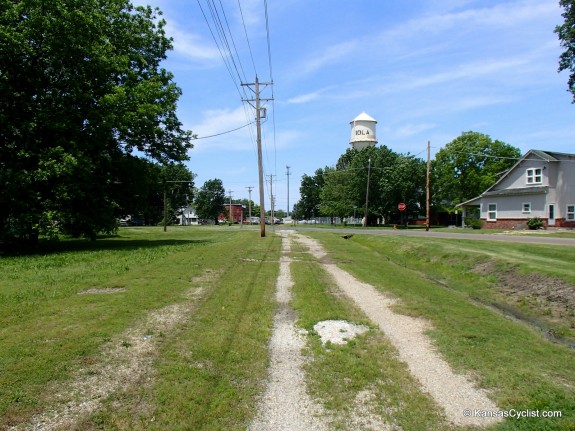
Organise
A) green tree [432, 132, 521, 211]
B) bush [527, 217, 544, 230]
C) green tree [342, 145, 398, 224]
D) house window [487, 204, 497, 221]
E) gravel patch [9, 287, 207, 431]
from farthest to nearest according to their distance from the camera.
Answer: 1. green tree [342, 145, 398, 224]
2. green tree [432, 132, 521, 211]
3. house window [487, 204, 497, 221]
4. bush [527, 217, 544, 230]
5. gravel patch [9, 287, 207, 431]

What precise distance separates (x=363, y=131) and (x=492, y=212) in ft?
157

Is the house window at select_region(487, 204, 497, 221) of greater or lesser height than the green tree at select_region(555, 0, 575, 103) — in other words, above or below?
below

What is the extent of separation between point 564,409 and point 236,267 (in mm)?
10792

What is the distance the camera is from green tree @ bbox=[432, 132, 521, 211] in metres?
61.8

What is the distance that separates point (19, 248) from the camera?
19.2 m

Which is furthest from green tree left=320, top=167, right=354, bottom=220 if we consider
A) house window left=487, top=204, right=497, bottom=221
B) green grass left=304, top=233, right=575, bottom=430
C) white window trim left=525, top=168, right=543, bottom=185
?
green grass left=304, top=233, right=575, bottom=430

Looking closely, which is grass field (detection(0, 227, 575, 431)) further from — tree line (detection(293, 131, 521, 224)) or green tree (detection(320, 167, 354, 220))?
green tree (detection(320, 167, 354, 220))

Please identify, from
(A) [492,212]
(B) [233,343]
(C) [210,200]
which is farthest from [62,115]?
(C) [210,200]

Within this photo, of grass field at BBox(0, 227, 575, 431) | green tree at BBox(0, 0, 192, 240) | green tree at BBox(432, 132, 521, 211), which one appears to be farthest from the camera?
green tree at BBox(432, 132, 521, 211)

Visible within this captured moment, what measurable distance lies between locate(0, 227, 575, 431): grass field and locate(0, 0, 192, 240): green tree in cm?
645

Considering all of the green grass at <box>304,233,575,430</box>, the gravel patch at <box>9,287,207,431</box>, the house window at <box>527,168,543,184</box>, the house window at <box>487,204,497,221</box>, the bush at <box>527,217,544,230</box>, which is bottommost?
the green grass at <box>304,233,575,430</box>

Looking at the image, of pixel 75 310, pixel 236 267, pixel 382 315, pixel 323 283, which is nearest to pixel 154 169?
pixel 236 267

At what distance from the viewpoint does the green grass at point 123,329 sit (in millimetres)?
4324

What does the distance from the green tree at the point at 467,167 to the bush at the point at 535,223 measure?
27.1 metres
